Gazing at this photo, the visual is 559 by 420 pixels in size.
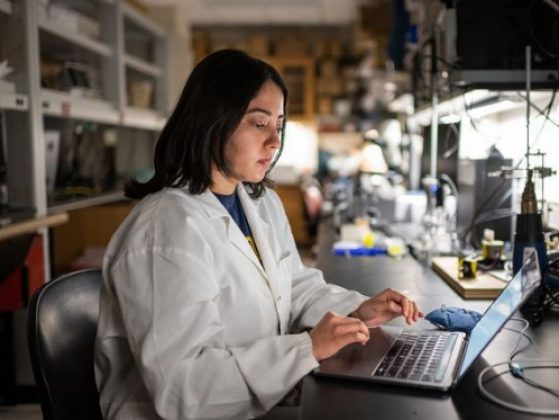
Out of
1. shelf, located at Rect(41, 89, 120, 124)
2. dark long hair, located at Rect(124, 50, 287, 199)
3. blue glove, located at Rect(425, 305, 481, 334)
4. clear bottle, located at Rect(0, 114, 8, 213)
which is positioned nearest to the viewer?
dark long hair, located at Rect(124, 50, 287, 199)

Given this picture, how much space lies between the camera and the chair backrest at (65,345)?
1.00 metres

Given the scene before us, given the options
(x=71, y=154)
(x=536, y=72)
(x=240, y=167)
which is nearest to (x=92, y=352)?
(x=240, y=167)

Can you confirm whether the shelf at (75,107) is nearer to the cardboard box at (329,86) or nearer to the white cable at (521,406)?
the white cable at (521,406)

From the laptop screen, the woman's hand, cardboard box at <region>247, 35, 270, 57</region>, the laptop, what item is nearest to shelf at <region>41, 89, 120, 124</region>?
the woman's hand

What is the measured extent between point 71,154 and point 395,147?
242cm

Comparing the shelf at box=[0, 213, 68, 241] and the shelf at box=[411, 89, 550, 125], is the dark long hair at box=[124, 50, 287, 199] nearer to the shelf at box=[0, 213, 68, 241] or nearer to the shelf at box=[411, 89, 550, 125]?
the shelf at box=[411, 89, 550, 125]

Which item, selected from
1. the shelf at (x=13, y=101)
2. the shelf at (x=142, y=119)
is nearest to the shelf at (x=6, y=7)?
the shelf at (x=13, y=101)

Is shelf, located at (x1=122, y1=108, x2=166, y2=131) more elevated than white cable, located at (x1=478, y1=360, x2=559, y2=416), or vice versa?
shelf, located at (x1=122, y1=108, x2=166, y2=131)

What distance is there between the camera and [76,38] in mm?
3141

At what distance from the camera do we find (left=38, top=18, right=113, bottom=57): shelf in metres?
2.77

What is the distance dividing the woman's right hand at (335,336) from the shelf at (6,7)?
208 centimetres

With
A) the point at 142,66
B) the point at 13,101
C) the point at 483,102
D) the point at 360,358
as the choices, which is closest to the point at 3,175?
the point at 13,101

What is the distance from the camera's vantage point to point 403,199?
3.21 m

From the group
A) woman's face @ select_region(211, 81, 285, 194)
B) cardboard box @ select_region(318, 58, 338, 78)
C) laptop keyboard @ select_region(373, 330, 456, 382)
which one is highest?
cardboard box @ select_region(318, 58, 338, 78)
